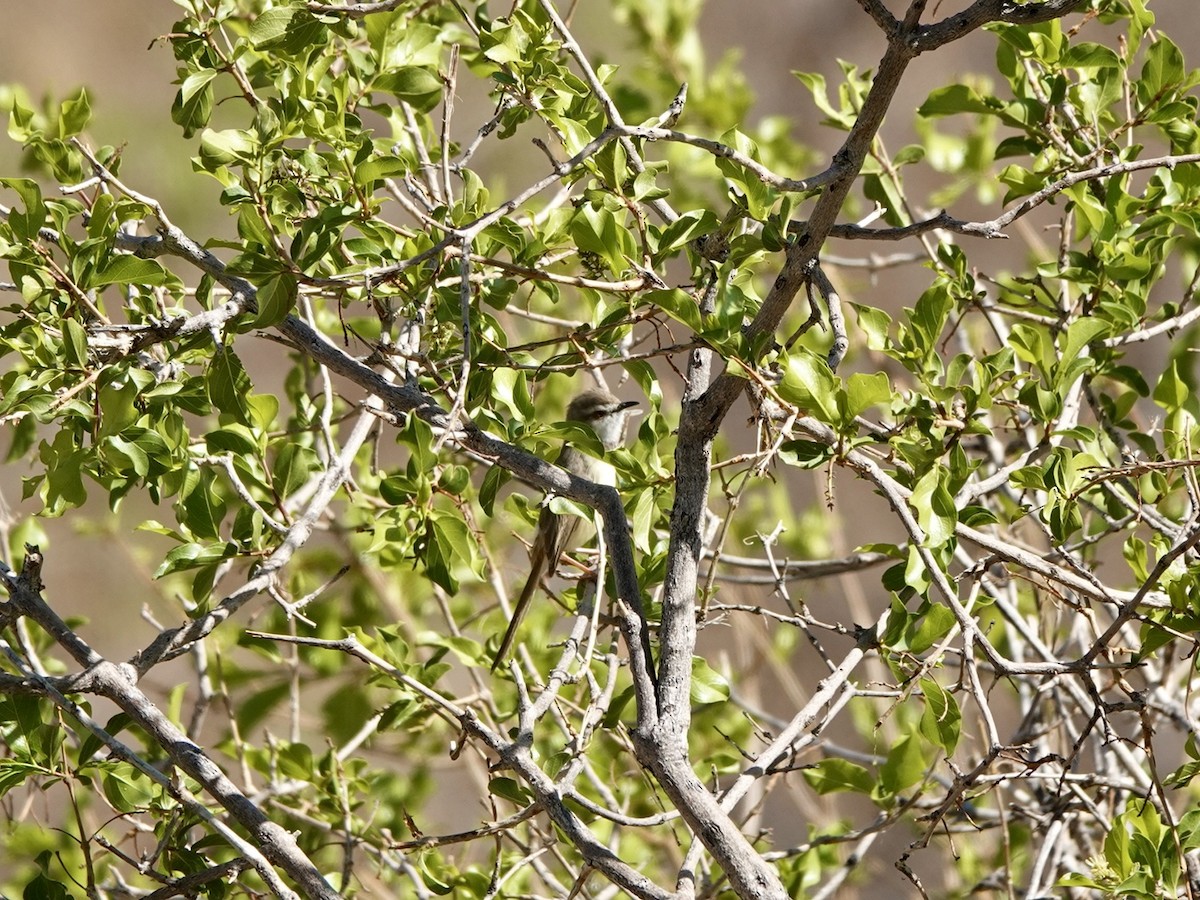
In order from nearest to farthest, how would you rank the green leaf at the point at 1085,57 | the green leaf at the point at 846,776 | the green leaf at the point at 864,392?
1. the green leaf at the point at 864,392
2. the green leaf at the point at 1085,57
3. the green leaf at the point at 846,776


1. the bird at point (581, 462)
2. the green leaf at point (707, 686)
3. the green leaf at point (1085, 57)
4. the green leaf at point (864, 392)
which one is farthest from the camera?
the bird at point (581, 462)

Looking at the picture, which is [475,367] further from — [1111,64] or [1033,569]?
[1111,64]

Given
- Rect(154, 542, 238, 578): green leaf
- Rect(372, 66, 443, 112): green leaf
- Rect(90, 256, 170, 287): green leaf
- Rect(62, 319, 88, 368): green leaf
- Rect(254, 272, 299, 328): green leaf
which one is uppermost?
Rect(372, 66, 443, 112): green leaf

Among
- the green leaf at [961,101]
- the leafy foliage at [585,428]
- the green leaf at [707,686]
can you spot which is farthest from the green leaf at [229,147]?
the green leaf at [961,101]

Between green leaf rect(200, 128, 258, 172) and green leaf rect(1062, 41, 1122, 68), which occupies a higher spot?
green leaf rect(1062, 41, 1122, 68)

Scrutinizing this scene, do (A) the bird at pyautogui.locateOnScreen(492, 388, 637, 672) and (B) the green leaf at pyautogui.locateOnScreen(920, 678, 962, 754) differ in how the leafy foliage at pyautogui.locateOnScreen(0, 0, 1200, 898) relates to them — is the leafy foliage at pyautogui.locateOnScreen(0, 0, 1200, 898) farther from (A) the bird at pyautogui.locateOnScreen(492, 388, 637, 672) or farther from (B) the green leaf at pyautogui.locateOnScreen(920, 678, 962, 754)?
(A) the bird at pyautogui.locateOnScreen(492, 388, 637, 672)

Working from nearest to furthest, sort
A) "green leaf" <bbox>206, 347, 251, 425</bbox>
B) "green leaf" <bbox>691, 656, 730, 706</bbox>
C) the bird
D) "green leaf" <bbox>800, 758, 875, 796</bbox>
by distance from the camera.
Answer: "green leaf" <bbox>206, 347, 251, 425</bbox> → "green leaf" <bbox>691, 656, 730, 706</bbox> → "green leaf" <bbox>800, 758, 875, 796</bbox> → the bird

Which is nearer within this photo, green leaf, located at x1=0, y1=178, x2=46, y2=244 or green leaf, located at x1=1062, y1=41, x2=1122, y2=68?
green leaf, located at x1=0, y1=178, x2=46, y2=244

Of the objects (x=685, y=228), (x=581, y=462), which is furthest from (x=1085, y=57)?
(x=581, y=462)

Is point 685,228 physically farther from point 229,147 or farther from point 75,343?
point 75,343

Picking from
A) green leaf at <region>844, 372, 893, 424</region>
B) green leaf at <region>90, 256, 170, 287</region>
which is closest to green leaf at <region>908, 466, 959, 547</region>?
green leaf at <region>844, 372, 893, 424</region>

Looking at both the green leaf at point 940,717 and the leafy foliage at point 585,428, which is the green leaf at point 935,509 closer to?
the leafy foliage at point 585,428

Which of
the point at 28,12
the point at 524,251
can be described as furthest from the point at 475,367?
the point at 28,12

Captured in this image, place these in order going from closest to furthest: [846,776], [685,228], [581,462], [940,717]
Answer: [940,717] → [685,228] → [846,776] → [581,462]
